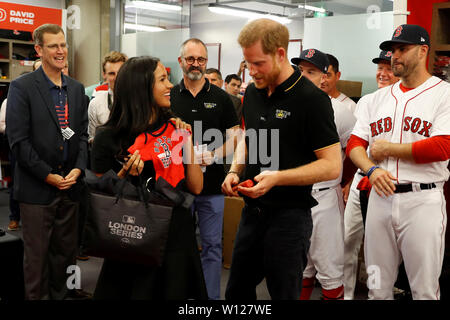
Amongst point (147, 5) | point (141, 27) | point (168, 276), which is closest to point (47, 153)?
point (168, 276)

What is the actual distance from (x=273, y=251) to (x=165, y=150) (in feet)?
A: 1.97

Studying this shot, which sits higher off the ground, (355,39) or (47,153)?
(355,39)

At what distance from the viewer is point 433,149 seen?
237 cm

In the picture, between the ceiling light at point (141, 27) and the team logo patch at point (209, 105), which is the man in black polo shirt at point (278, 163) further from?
the ceiling light at point (141, 27)

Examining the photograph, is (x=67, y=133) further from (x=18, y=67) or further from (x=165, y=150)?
(x=18, y=67)

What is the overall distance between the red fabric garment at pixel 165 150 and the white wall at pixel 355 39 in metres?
3.46

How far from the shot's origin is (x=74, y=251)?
325 centimetres

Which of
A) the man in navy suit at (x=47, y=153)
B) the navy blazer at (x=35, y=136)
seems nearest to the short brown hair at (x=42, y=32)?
the man in navy suit at (x=47, y=153)

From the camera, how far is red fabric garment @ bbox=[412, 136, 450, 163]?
2.37m

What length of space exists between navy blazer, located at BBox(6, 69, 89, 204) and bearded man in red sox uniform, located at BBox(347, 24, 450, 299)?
1.73 m

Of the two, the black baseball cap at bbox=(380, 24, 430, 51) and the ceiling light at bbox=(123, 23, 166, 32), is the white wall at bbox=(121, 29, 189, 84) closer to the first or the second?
the ceiling light at bbox=(123, 23, 166, 32)

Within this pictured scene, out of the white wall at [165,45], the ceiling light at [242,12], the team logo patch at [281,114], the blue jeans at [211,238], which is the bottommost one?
the blue jeans at [211,238]

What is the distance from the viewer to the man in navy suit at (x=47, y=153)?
2852 mm

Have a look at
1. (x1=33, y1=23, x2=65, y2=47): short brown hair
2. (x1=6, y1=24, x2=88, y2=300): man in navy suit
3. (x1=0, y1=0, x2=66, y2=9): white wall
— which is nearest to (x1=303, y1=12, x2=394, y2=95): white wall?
(x1=6, y1=24, x2=88, y2=300): man in navy suit
